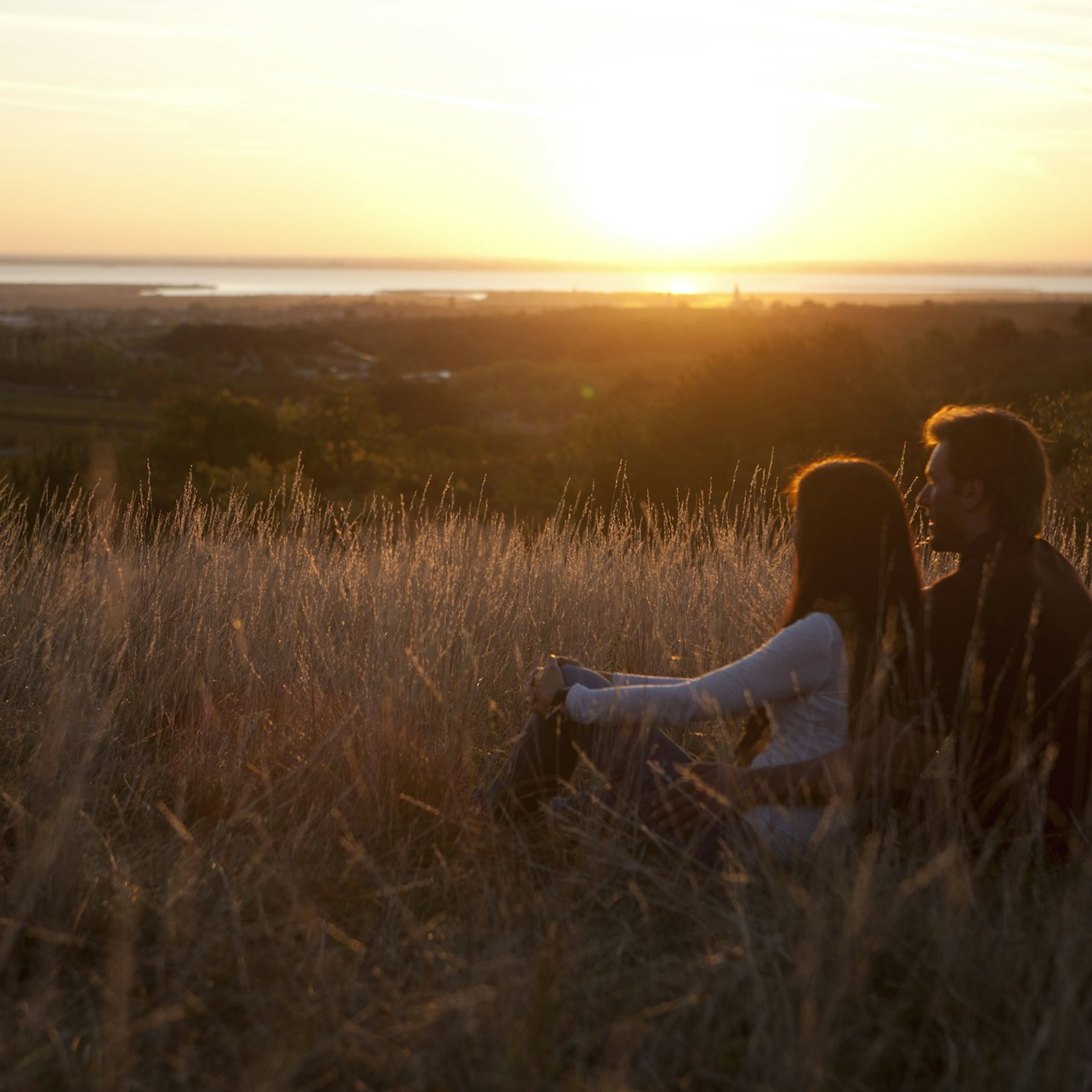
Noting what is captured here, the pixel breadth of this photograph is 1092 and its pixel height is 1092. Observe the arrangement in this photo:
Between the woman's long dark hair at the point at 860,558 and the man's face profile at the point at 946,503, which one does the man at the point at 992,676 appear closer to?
the man's face profile at the point at 946,503

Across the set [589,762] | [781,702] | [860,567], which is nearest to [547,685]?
[589,762]

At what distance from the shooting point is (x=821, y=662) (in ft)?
10.4

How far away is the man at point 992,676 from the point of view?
10.5ft

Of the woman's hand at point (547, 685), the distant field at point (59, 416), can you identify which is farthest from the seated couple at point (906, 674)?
the distant field at point (59, 416)

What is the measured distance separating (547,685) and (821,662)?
0.84 metres

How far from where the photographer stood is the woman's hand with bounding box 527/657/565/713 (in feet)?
11.7

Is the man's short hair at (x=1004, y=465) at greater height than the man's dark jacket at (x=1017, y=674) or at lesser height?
greater

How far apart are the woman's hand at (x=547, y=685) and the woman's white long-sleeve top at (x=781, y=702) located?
9 cm

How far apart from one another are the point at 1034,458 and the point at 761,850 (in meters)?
1.35

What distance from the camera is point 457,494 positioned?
865 inches

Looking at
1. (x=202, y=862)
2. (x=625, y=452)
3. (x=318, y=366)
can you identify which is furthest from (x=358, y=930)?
(x=318, y=366)

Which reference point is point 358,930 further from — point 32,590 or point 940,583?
point 32,590

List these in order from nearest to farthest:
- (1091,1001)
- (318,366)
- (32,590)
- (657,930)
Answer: (1091,1001) → (657,930) → (32,590) → (318,366)

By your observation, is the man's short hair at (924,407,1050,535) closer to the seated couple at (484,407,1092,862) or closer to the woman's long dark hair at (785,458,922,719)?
the seated couple at (484,407,1092,862)
